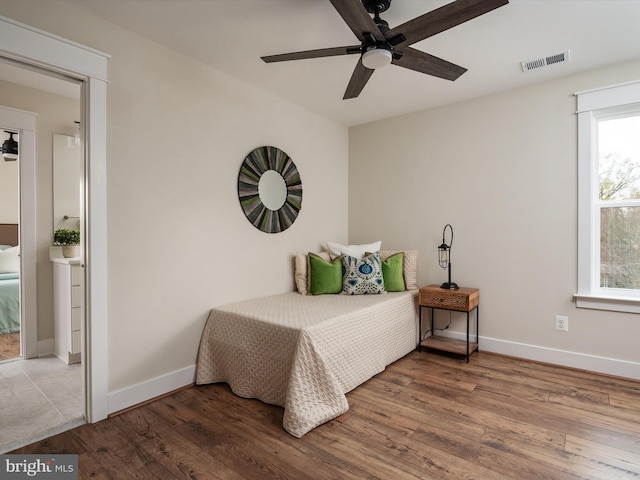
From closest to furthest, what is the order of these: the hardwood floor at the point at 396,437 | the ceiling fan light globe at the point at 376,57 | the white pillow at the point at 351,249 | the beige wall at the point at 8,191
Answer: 1. the hardwood floor at the point at 396,437
2. the ceiling fan light globe at the point at 376,57
3. the white pillow at the point at 351,249
4. the beige wall at the point at 8,191

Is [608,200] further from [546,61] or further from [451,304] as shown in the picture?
[451,304]

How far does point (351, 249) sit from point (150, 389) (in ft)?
6.96

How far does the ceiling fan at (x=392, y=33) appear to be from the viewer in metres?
1.57

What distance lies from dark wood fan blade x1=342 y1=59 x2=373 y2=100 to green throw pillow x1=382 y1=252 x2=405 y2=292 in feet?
5.57

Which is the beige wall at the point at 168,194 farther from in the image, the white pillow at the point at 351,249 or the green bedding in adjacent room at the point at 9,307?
the green bedding in adjacent room at the point at 9,307

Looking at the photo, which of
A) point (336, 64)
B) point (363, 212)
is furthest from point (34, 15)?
point (363, 212)

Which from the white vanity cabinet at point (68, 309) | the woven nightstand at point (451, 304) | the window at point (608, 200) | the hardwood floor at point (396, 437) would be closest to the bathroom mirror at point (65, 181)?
the white vanity cabinet at point (68, 309)

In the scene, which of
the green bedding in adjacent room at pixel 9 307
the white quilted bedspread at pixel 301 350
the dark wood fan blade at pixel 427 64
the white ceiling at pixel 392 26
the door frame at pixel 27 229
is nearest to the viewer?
the dark wood fan blade at pixel 427 64

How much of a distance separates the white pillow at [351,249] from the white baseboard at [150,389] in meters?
1.71

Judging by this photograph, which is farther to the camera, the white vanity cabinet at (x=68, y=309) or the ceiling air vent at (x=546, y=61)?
the white vanity cabinet at (x=68, y=309)

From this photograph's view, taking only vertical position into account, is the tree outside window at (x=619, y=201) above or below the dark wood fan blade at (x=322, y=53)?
below

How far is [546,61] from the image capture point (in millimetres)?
2697

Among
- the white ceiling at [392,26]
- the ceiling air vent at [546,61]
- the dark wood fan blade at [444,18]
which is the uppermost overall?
the white ceiling at [392,26]

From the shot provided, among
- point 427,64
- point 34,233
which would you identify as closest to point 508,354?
point 427,64
